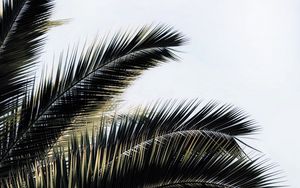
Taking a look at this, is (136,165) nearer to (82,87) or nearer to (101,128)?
(101,128)

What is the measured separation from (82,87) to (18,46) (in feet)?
2.48

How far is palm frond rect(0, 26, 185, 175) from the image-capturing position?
5.94 m

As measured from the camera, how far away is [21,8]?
670 centimetres

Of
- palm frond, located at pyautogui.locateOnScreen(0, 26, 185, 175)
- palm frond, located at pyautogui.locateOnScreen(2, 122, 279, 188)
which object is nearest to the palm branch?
palm frond, located at pyautogui.locateOnScreen(2, 122, 279, 188)

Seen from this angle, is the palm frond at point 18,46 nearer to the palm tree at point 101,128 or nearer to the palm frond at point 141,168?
the palm tree at point 101,128

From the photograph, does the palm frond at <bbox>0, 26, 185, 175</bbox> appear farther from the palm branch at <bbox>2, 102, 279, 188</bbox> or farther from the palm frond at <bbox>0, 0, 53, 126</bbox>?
the palm branch at <bbox>2, 102, 279, 188</bbox>

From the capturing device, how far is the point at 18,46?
6387 mm

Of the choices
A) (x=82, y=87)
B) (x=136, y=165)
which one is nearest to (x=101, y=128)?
(x=136, y=165)

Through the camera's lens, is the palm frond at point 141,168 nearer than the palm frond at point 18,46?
Yes

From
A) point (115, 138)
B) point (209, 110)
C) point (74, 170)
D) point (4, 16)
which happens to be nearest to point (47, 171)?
point (74, 170)

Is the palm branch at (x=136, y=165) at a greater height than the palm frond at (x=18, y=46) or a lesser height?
lesser

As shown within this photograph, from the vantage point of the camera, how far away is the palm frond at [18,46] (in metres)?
5.98

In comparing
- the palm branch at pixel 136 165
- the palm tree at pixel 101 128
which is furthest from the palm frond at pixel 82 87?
the palm branch at pixel 136 165

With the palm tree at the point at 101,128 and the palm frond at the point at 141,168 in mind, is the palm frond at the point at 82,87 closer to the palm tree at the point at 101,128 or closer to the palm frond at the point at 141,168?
the palm tree at the point at 101,128
